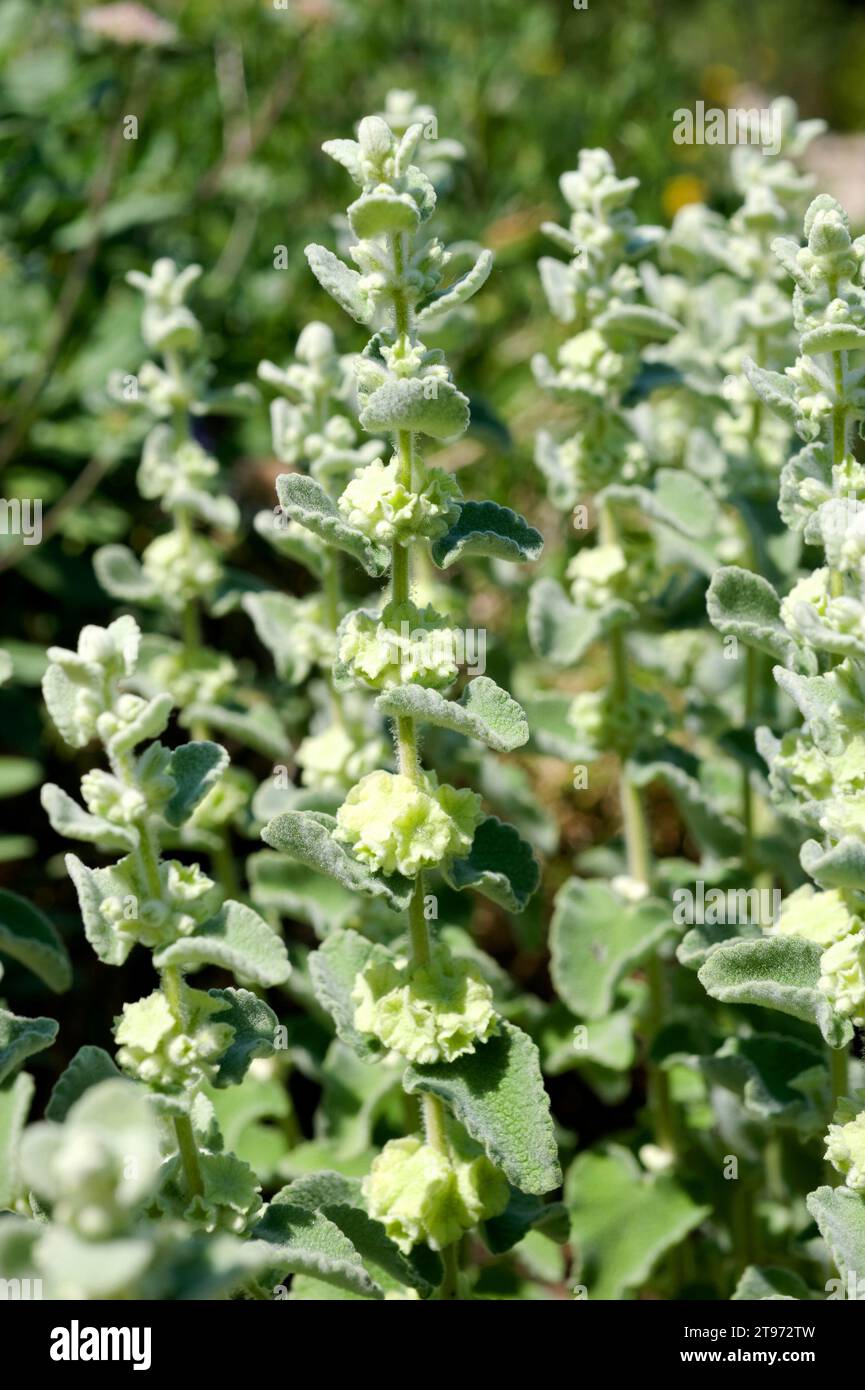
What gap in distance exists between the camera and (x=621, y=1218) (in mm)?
1560

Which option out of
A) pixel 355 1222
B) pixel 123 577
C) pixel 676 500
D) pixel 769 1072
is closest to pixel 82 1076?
pixel 355 1222

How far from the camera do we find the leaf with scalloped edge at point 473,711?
103 centimetres

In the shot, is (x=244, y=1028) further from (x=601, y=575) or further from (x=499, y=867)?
(x=601, y=575)

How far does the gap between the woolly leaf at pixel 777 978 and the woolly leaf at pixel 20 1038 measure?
1.65 feet

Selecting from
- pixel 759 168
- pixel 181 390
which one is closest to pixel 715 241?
pixel 759 168

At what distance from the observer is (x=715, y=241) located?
1.75 metres

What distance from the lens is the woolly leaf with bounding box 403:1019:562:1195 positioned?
3.54 ft

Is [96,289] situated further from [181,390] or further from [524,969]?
[524,969]

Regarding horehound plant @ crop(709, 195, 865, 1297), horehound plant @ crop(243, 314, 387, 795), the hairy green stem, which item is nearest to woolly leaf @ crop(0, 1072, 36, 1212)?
the hairy green stem

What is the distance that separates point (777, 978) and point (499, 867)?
233 millimetres

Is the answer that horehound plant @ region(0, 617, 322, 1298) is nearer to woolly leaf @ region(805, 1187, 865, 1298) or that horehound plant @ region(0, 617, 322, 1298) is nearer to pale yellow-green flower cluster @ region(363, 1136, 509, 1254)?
pale yellow-green flower cluster @ region(363, 1136, 509, 1254)

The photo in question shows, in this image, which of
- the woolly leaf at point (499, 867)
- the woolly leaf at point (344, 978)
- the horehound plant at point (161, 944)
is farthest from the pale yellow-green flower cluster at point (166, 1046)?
the woolly leaf at point (499, 867)

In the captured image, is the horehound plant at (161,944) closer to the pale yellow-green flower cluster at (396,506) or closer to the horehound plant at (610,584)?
the pale yellow-green flower cluster at (396,506)
